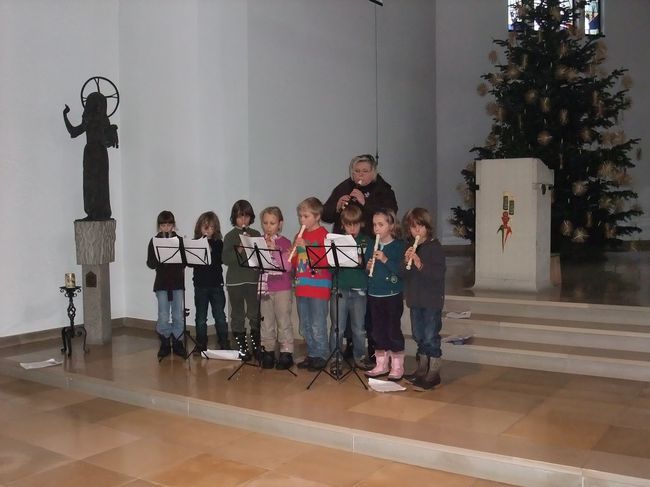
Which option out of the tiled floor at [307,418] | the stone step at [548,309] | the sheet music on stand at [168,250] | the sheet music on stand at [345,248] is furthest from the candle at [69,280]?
the stone step at [548,309]

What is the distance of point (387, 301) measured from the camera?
5703 millimetres

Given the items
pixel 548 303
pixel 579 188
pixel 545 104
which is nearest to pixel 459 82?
pixel 545 104

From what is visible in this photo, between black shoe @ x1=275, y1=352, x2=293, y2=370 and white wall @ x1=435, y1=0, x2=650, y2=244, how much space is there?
27.7 feet

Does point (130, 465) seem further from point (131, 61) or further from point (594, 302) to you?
point (131, 61)

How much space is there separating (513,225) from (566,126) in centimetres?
294

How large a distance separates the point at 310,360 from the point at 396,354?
0.83 metres

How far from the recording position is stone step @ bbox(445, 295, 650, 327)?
6551 millimetres

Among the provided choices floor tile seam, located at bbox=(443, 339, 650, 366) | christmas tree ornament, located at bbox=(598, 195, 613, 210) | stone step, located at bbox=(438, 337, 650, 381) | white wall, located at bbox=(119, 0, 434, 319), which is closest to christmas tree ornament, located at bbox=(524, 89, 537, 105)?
christmas tree ornament, located at bbox=(598, 195, 613, 210)

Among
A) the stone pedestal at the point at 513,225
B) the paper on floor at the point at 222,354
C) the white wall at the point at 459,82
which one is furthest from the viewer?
the white wall at the point at 459,82

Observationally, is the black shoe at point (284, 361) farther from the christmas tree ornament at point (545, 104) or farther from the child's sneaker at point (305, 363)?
the christmas tree ornament at point (545, 104)

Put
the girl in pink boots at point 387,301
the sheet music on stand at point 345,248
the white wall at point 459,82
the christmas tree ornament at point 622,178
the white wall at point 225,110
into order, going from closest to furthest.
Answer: the sheet music on stand at point 345,248
the girl in pink boots at point 387,301
the white wall at point 225,110
the christmas tree ornament at point 622,178
the white wall at point 459,82

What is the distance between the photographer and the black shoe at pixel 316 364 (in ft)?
19.8

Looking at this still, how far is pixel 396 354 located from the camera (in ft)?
18.7

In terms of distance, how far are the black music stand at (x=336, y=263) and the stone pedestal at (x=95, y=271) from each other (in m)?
2.73
